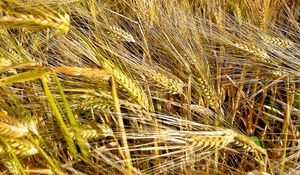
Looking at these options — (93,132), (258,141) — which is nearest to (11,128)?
(93,132)

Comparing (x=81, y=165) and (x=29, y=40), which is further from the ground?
(x=29, y=40)

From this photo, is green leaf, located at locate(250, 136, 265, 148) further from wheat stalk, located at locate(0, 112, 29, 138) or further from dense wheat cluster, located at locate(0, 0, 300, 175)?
wheat stalk, located at locate(0, 112, 29, 138)

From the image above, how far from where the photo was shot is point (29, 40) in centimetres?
153

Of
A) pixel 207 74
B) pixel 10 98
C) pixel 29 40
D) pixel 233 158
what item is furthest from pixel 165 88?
pixel 29 40

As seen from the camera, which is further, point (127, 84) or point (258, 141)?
point (258, 141)

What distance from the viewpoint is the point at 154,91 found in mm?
1327

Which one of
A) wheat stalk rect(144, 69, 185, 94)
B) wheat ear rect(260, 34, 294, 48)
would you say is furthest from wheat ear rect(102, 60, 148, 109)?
wheat ear rect(260, 34, 294, 48)

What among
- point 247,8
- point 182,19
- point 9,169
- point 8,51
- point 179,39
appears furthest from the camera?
point 247,8

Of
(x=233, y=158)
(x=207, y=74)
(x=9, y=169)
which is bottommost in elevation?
(x=233, y=158)

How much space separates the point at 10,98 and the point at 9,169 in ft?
0.49

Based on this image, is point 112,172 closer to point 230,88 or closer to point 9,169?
point 9,169

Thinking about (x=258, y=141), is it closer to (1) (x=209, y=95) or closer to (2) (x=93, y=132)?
(1) (x=209, y=95)

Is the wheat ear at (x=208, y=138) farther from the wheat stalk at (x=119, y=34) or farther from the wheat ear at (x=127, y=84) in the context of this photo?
the wheat stalk at (x=119, y=34)

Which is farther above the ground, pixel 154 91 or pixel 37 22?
pixel 37 22
